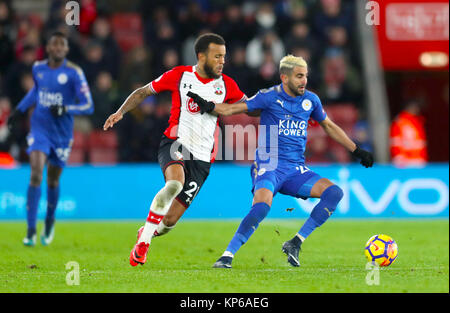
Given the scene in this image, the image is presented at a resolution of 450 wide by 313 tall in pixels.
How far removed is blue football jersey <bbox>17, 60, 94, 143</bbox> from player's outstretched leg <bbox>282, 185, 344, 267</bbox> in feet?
11.5

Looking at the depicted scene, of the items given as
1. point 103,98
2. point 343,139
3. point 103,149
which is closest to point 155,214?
point 343,139

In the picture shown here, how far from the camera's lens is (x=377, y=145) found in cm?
1619

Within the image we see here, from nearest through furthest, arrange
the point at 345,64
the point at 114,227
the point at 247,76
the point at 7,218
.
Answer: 1. the point at 114,227
2. the point at 7,218
3. the point at 247,76
4. the point at 345,64

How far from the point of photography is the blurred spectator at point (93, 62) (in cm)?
1534

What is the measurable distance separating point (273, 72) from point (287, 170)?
8072mm

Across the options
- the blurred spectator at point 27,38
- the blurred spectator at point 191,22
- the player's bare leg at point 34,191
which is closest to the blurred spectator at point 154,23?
the blurred spectator at point 191,22

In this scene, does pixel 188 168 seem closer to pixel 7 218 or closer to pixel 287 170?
pixel 287 170

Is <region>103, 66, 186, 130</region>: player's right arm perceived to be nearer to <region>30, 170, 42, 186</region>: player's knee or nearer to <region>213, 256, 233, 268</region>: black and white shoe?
<region>213, 256, 233, 268</region>: black and white shoe

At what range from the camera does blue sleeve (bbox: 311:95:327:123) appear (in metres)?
8.05

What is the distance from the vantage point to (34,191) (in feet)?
33.3

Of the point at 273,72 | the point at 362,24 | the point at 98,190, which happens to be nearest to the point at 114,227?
the point at 98,190

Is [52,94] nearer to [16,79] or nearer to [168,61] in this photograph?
[168,61]

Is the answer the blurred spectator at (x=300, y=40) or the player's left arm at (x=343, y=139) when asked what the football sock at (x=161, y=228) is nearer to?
the player's left arm at (x=343, y=139)

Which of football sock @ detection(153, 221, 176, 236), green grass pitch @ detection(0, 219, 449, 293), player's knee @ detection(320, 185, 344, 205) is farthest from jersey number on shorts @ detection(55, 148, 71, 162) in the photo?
player's knee @ detection(320, 185, 344, 205)
